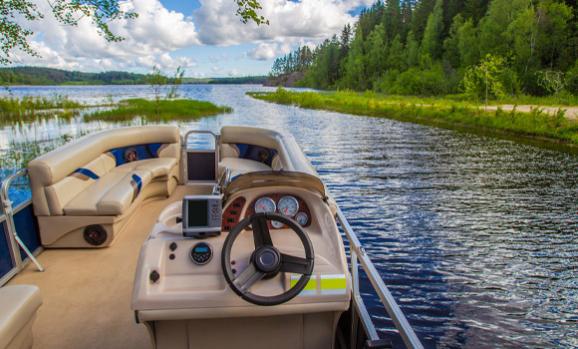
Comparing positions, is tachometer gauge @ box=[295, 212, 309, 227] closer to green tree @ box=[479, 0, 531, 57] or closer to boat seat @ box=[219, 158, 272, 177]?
boat seat @ box=[219, 158, 272, 177]

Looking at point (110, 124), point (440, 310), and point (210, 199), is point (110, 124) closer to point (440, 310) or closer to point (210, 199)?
point (440, 310)

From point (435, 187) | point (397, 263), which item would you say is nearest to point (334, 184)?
point (435, 187)

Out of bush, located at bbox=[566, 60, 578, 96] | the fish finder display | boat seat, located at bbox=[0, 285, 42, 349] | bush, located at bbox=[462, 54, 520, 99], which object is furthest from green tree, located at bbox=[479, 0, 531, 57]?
boat seat, located at bbox=[0, 285, 42, 349]

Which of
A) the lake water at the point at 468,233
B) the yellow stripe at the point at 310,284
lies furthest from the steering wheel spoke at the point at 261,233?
the lake water at the point at 468,233

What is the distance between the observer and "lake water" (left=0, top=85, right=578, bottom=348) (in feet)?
16.4

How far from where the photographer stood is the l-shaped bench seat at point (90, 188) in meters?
3.79

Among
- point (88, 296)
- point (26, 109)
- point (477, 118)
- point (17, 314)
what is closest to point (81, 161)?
point (88, 296)

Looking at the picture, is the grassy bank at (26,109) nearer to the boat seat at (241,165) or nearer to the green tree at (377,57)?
the boat seat at (241,165)

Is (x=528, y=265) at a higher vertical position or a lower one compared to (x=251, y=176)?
lower

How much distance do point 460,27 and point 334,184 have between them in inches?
1871

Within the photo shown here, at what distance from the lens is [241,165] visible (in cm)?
603

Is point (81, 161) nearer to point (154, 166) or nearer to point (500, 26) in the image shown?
point (154, 166)

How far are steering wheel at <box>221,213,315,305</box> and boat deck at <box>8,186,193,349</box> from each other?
3.70 ft

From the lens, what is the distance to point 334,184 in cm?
1110
